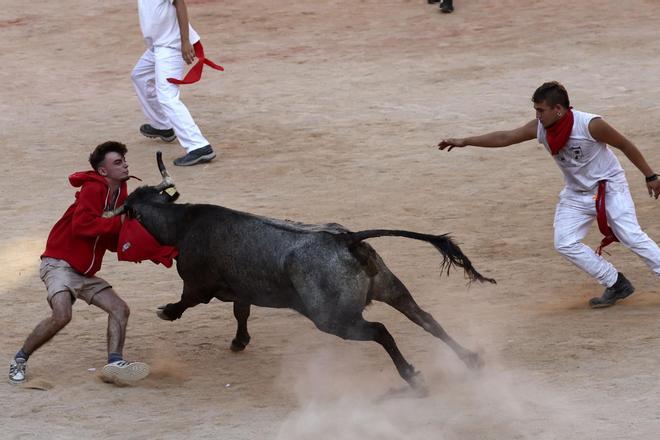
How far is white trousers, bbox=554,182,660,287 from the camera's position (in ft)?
26.4

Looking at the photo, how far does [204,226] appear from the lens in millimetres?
7305

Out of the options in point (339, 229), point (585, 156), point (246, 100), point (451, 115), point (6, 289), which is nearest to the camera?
point (339, 229)

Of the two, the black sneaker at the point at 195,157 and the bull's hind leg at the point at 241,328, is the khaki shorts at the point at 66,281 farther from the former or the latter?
the black sneaker at the point at 195,157

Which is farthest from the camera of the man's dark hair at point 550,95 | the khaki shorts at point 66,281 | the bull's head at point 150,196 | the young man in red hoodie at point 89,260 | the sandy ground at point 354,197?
the man's dark hair at point 550,95

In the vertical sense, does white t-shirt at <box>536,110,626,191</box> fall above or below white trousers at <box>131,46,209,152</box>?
above

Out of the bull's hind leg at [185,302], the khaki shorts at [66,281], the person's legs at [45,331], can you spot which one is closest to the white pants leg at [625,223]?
the bull's hind leg at [185,302]

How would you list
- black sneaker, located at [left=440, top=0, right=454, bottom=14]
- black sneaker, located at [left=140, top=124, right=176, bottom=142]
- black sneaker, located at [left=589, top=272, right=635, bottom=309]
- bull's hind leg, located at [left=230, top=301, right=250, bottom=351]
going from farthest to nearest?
black sneaker, located at [left=440, top=0, right=454, bottom=14], black sneaker, located at [left=140, top=124, right=176, bottom=142], black sneaker, located at [left=589, top=272, right=635, bottom=309], bull's hind leg, located at [left=230, top=301, right=250, bottom=351]

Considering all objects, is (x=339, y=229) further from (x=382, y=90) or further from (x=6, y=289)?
(x=382, y=90)

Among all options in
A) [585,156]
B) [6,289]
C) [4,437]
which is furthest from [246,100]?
[4,437]

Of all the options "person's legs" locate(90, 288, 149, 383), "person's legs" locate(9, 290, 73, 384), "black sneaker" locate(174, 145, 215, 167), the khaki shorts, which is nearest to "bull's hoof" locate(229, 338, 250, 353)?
"person's legs" locate(90, 288, 149, 383)

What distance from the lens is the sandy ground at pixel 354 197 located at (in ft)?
22.1

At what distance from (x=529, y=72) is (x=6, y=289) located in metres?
8.38

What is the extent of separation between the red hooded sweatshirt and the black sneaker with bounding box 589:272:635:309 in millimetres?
3253

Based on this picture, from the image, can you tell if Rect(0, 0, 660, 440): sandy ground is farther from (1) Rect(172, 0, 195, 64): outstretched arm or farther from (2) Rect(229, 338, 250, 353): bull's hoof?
(1) Rect(172, 0, 195, 64): outstretched arm
